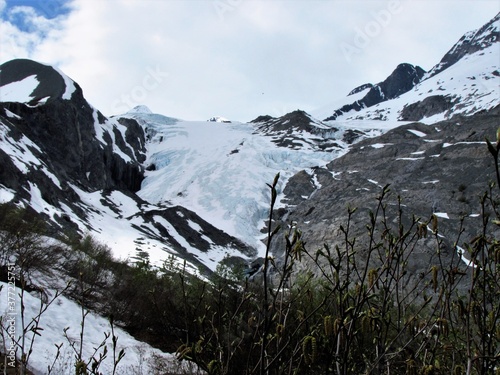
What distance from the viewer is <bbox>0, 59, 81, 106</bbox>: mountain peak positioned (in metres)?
57.6

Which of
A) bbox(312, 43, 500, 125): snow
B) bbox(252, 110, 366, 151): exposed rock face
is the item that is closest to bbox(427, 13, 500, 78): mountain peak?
bbox(312, 43, 500, 125): snow

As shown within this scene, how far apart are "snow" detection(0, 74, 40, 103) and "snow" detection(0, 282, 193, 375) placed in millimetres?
54684

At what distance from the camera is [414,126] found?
64.5 metres

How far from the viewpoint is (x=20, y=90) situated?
6028cm

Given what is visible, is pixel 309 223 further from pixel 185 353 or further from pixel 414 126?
pixel 185 353

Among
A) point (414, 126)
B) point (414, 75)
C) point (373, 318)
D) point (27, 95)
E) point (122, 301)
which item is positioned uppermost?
point (414, 75)

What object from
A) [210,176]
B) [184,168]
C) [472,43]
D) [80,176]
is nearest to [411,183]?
[210,176]

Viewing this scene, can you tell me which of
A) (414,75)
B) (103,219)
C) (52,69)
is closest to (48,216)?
(103,219)

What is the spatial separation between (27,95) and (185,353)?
220 feet

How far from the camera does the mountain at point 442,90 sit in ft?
346

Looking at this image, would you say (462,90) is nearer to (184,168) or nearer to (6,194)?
(184,168)

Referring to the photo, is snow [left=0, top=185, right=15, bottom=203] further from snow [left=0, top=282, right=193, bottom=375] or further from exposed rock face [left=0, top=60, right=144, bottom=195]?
snow [left=0, top=282, right=193, bottom=375]

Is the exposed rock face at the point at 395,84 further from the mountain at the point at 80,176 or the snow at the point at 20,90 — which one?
the snow at the point at 20,90

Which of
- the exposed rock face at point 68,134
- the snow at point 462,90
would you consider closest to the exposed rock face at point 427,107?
the snow at point 462,90
